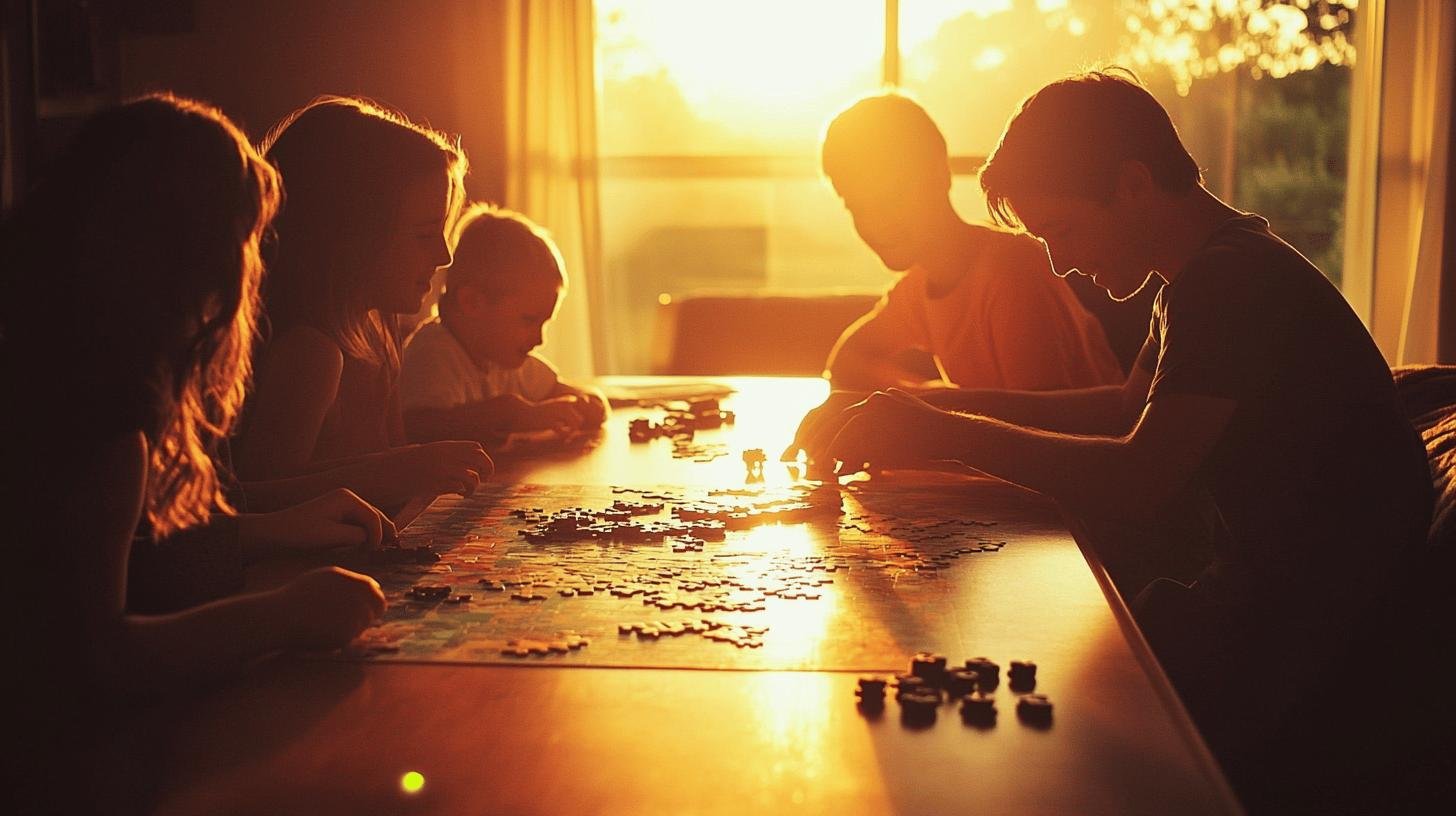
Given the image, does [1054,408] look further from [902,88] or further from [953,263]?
[902,88]

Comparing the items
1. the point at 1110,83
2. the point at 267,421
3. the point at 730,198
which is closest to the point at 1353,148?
the point at 730,198

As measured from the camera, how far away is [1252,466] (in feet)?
5.70

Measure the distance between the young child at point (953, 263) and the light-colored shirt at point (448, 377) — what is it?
32.2 inches

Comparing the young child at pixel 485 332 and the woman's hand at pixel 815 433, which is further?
the young child at pixel 485 332

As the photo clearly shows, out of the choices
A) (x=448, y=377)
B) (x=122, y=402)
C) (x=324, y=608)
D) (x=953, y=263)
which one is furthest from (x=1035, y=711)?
(x=953, y=263)

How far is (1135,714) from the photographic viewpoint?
1.07 metres

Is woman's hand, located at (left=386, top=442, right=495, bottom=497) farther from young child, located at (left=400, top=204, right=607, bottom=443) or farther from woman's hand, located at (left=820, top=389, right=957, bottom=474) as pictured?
young child, located at (left=400, top=204, right=607, bottom=443)

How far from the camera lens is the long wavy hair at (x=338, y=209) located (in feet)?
6.78

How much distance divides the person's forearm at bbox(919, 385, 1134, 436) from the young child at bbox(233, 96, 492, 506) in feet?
3.00

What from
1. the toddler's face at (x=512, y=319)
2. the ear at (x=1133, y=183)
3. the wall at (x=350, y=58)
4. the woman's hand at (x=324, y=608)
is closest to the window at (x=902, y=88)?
the wall at (x=350, y=58)

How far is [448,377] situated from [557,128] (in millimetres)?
3370

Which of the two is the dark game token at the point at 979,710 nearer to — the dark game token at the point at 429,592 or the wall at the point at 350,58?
the dark game token at the point at 429,592

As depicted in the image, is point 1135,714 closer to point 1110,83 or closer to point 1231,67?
point 1110,83

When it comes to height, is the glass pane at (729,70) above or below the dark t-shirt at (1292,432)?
above
